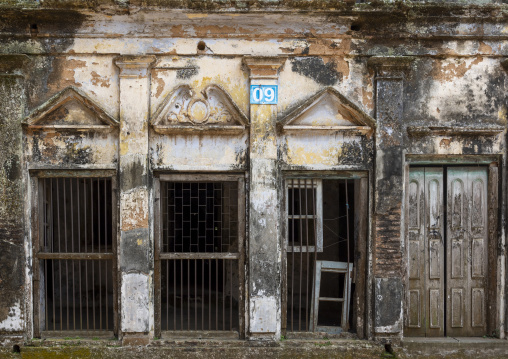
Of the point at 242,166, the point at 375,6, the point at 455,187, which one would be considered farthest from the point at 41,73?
the point at 455,187

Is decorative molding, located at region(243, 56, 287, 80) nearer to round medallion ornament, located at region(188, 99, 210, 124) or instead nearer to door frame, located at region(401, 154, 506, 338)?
round medallion ornament, located at region(188, 99, 210, 124)

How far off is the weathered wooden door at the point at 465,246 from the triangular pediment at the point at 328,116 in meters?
1.36

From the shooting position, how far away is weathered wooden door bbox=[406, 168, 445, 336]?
5566 mm

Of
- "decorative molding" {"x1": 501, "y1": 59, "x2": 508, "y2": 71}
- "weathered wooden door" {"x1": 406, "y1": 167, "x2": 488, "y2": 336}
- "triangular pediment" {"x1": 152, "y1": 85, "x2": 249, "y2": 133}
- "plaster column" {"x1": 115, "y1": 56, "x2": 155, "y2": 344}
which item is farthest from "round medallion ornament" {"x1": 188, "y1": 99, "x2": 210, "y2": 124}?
"decorative molding" {"x1": 501, "y1": 59, "x2": 508, "y2": 71}

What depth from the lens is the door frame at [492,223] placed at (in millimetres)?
5469

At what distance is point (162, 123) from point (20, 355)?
121 inches

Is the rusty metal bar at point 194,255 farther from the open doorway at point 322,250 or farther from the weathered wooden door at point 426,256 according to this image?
the weathered wooden door at point 426,256

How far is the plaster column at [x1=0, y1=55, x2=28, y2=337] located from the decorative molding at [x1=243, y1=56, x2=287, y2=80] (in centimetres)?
258

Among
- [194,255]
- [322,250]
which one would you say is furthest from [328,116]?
[194,255]

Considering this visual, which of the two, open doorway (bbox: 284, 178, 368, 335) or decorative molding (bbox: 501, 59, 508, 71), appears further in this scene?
open doorway (bbox: 284, 178, 368, 335)

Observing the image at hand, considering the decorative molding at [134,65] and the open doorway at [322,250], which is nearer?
the decorative molding at [134,65]

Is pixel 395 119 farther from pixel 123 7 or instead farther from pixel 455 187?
pixel 123 7

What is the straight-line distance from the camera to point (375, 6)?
5168 mm

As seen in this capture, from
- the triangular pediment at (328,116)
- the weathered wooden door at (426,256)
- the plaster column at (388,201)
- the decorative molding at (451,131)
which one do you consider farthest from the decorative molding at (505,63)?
the triangular pediment at (328,116)
